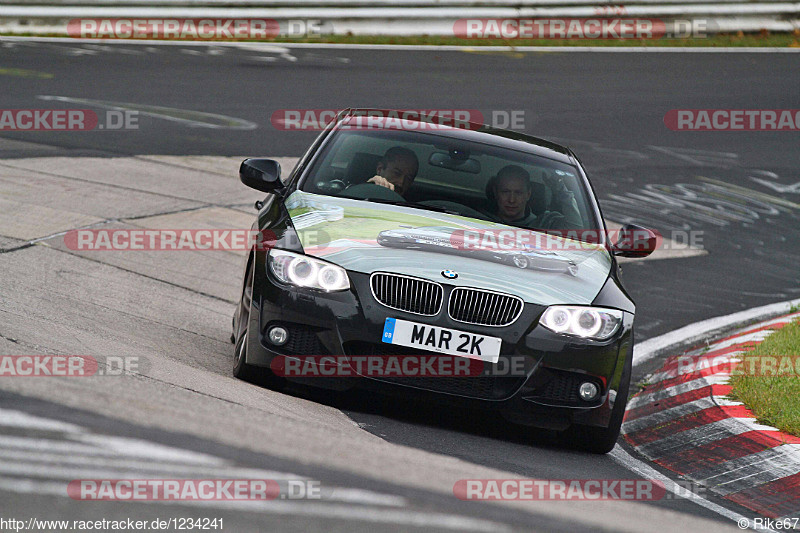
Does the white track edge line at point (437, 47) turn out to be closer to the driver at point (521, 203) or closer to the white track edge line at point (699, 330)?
the white track edge line at point (699, 330)

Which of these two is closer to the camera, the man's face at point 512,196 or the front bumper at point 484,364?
the front bumper at point 484,364

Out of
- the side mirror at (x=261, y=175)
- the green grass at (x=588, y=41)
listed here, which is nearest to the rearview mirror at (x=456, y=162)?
the side mirror at (x=261, y=175)

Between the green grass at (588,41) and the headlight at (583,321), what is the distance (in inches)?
616

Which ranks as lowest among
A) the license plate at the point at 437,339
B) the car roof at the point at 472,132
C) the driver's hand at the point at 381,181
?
the license plate at the point at 437,339

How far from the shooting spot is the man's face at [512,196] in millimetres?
6465

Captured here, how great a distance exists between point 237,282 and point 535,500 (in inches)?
203

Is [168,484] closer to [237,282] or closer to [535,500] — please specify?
[535,500]

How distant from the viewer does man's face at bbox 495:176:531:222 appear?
646 centimetres

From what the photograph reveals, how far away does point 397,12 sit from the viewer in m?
20.6

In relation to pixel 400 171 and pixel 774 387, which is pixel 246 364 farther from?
pixel 774 387

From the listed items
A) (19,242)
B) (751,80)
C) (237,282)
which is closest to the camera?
(19,242)

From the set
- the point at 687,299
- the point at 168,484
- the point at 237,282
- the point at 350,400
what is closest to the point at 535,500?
the point at 168,484

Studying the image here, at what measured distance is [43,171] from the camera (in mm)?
10758

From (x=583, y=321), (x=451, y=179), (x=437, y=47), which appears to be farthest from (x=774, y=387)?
(x=437, y=47)
